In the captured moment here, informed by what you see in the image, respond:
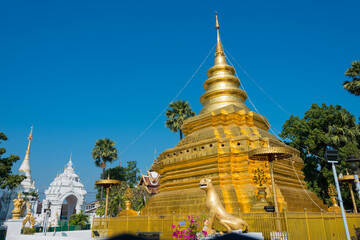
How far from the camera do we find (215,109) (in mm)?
18234

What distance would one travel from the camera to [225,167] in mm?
14383

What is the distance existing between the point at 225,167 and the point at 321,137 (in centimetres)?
1662

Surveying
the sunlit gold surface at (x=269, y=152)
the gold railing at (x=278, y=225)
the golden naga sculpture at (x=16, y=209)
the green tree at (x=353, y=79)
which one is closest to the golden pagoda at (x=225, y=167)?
the sunlit gold surface at (x=269, y=152)

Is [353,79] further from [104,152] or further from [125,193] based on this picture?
[104,152]

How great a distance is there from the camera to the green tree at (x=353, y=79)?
2223 centimetres

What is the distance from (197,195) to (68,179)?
42.5m

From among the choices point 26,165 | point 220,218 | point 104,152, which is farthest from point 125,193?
point 26,165

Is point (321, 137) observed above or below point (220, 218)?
above

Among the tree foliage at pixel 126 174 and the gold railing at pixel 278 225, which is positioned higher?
the tree foliage at pixel 126 174

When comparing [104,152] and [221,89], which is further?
[104,152]

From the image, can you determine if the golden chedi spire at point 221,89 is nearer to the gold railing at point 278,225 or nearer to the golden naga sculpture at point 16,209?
the gold railing at point 278,225

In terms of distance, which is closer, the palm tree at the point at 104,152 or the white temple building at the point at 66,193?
the palm tree at the point at 104,152

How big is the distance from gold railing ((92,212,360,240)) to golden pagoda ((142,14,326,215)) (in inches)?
58.0

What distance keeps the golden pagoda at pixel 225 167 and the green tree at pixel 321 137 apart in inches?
424
